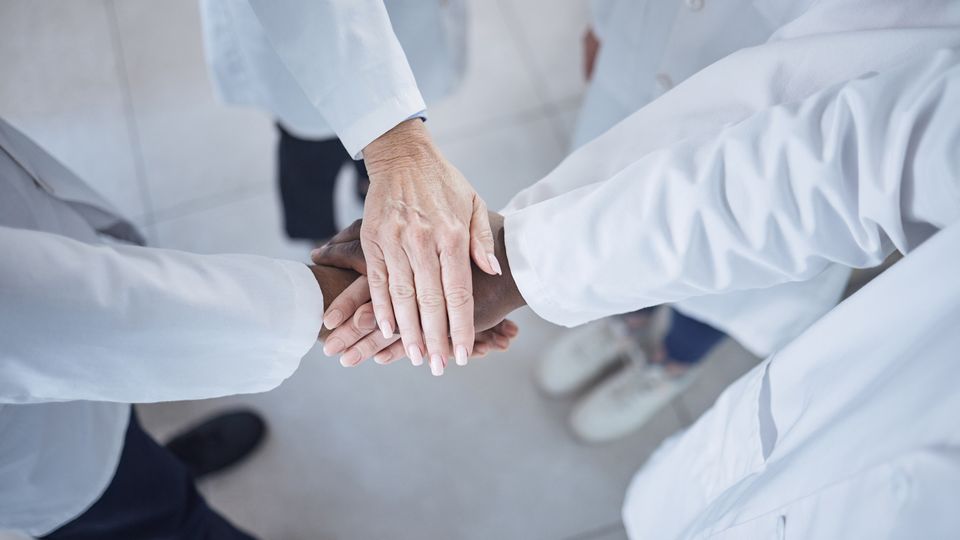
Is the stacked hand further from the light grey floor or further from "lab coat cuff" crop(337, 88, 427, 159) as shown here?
the light grey floor

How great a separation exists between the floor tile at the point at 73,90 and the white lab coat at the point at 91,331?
0.82 metres

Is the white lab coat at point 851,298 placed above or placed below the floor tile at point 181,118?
above

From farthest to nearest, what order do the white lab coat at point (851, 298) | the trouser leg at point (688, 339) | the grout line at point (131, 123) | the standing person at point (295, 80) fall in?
the grout line at point (131, 123), the trouser leg at point (688, 339), the standing person at point (295, 80), the white lab coat at point (851, 298)

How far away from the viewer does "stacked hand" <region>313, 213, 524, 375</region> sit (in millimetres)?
721

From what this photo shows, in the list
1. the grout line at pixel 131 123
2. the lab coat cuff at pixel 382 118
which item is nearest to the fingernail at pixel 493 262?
the lab coat cuff at pixel 382 118

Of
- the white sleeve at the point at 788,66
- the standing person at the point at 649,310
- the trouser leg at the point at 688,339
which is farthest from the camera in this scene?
the trouser leg at the point at 688,339

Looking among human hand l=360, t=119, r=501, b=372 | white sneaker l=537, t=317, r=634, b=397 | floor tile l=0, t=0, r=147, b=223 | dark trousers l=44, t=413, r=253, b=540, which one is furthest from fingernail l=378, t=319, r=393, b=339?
floor tile l=0, t=0, r=147, b=223

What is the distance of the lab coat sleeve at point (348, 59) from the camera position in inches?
Answer: 28.7

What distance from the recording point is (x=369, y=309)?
2.42ft

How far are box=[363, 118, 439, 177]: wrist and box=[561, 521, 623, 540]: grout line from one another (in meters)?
0.81

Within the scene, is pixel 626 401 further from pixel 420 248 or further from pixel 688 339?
pixel 420 248

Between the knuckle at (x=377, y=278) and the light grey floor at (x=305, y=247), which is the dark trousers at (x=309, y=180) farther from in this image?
the knuckle at (x=377, y=278)

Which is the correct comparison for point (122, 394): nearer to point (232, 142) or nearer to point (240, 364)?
point (240, 364)

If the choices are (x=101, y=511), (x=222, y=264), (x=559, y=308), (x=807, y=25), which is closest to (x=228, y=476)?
(x=101, y=511)
